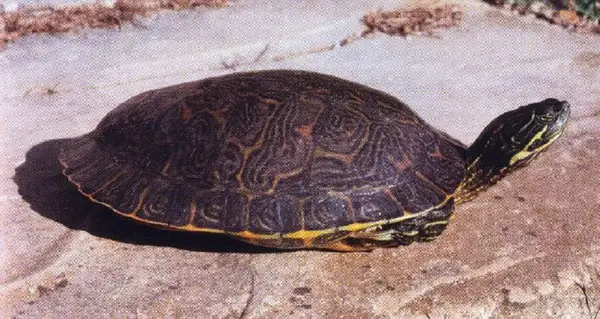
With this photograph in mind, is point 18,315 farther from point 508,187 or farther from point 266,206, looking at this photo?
point 508,187

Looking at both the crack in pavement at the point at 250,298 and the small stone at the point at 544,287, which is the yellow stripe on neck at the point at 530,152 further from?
the crack in pavement at the point at 250,298

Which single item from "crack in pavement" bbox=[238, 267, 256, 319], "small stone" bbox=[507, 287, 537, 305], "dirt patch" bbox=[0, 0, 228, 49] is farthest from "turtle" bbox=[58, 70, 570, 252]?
"dirt patch" bbox=[0, 0, 228, 49]

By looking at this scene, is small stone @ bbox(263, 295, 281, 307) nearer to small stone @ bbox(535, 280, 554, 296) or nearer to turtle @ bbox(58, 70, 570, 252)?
turtle @ bbox(58, 70, 570, 252)

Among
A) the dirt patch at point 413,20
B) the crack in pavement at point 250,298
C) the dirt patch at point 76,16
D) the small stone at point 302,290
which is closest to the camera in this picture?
the crack in pavement at point 250,298

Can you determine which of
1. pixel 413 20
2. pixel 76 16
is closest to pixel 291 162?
pixel 413 20

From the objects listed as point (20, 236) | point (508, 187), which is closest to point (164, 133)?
point (20, 236)

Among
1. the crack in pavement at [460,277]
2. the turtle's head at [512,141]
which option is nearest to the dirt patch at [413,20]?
the turtle's head at [512,141]
